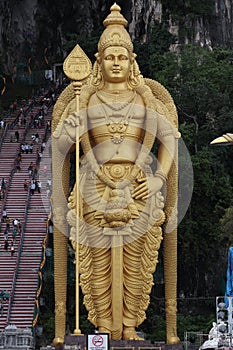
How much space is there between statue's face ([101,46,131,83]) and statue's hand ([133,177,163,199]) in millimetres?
1627

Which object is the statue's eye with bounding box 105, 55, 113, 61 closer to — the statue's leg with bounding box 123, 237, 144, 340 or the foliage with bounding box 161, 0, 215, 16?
the statue's leg with bounding box 123, 237, 144, 340

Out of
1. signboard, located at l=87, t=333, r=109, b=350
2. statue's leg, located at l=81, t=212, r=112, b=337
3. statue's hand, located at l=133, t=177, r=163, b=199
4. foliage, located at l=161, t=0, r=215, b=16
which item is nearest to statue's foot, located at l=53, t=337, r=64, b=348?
statue's leg, located at l=81, t=212, r=112, b=337

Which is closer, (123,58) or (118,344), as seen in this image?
(118,344)

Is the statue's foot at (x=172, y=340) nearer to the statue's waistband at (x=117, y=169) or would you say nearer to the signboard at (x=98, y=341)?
the signboard at (x=98, y=341)

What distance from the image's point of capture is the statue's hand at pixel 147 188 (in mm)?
23609

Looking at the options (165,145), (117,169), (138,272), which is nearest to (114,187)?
(117,169)

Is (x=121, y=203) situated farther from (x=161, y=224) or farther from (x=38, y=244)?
(x=38, y=244)

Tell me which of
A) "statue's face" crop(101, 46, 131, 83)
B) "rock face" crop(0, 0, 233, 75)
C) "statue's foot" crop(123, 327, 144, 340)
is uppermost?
"rock face" crop(0, 0, 233, 75)

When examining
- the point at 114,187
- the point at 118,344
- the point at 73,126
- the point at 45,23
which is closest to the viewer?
the point at 118,344

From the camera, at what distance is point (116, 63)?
23766mm

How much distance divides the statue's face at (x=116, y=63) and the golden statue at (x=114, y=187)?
0.02m

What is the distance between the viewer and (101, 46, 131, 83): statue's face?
2378 cm

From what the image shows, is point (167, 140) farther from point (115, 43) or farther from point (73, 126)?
point (115, 43)

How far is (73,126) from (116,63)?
1174 mm
